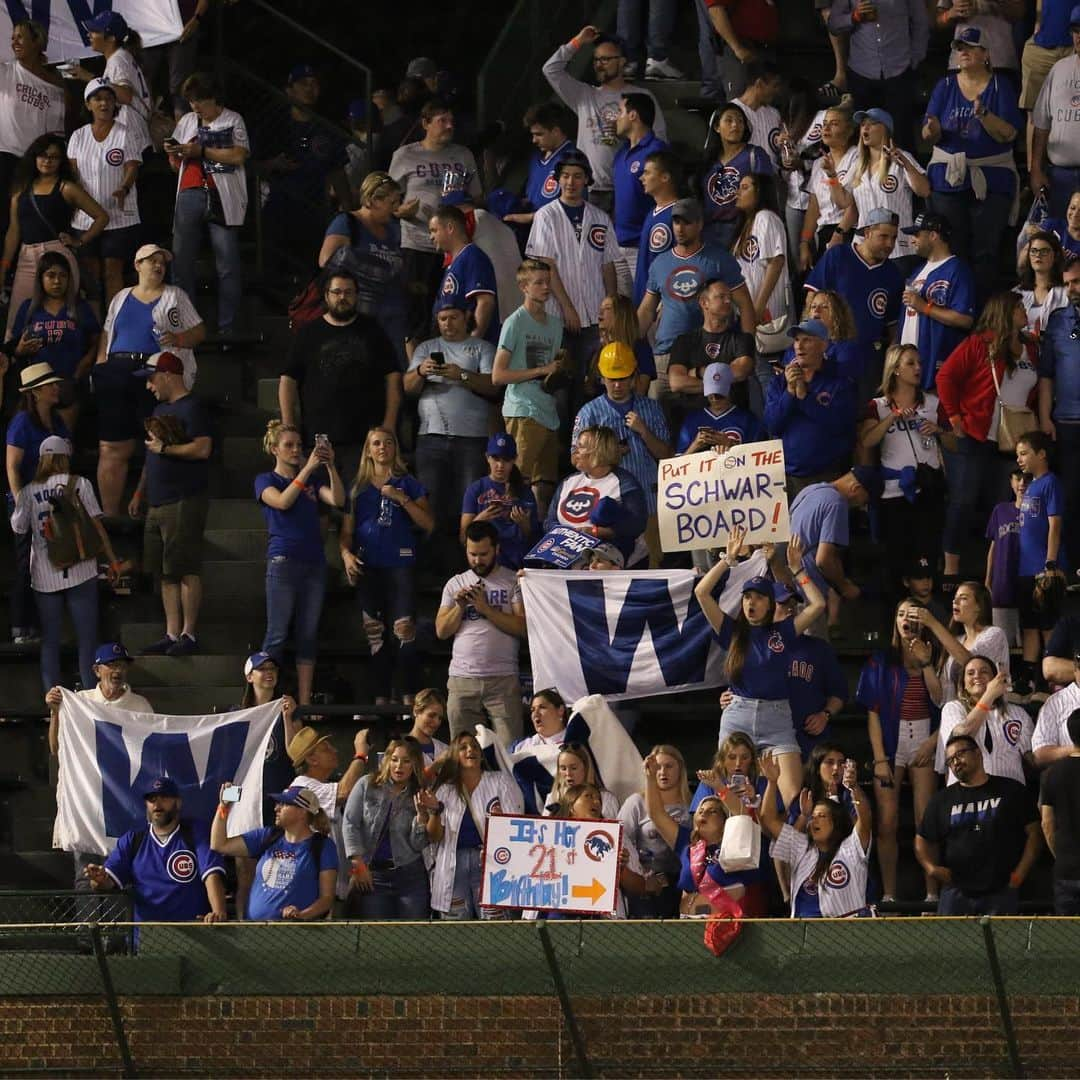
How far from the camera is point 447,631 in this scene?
1962 cm

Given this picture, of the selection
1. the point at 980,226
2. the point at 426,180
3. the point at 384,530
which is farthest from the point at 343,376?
the point at 980,226

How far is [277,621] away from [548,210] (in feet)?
13.9

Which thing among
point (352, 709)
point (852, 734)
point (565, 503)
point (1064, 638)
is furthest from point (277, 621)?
point (1064, 638)

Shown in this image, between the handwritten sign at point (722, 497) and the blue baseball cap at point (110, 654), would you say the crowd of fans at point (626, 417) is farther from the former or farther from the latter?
the handwritten sign at point (722, 497)

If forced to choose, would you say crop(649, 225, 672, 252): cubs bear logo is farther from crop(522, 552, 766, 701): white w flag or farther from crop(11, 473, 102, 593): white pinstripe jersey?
crop(11, 473, 102, 593): white pinstripe jersey

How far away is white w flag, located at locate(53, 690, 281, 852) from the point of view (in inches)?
755

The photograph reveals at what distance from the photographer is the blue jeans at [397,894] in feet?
59.2

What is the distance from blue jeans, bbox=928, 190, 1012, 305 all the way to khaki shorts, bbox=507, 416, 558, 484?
3.84 meters

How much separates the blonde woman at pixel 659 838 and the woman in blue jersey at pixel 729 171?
18.6 ft

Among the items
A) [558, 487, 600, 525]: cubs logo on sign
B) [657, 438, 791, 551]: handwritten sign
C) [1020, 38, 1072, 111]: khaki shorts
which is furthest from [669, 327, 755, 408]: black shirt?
[1020, 38, 1072, 111]: khaki shorts

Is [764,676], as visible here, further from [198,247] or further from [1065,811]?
[198,247]

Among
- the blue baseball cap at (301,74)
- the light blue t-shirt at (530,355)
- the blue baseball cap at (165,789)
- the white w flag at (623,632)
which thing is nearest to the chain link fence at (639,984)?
the blue baseball cap at (165,789)

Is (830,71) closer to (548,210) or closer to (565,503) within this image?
(548,210)

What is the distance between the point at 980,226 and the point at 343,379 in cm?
524
